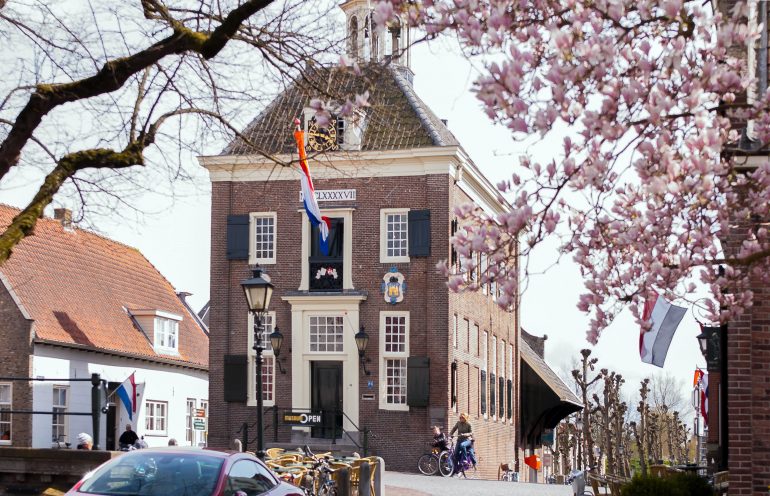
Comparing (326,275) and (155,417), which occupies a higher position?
(326,275)

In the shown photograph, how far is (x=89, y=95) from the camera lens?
1544cm

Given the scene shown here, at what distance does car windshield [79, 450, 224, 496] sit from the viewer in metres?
12.0

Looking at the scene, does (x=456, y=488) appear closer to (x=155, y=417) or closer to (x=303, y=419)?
(x=303, y=419)

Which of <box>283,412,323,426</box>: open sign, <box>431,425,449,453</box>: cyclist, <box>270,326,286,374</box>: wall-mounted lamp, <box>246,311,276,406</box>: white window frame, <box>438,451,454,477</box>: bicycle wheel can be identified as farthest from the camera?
<box>246,311,276,406</box>: white window frame

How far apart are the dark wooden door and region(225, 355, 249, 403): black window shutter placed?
2.21m

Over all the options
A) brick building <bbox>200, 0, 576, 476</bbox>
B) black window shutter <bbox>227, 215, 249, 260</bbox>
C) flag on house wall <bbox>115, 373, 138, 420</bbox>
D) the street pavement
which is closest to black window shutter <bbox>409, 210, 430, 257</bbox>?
brick building <bbox>200, 0, 576, 476</bbox>

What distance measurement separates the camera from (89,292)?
143ft

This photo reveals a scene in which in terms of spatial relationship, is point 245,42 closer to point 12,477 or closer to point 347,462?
point 12,477

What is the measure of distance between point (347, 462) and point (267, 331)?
62.6 ft

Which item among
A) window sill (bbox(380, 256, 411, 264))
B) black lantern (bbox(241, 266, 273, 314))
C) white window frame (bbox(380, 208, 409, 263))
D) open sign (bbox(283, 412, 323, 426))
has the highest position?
white window frame (bbox(380, 208, 409, 263))

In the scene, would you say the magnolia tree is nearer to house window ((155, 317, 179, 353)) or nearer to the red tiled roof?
the red tiled roof

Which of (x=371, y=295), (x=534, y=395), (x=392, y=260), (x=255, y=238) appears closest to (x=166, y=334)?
(x=255, y=238)

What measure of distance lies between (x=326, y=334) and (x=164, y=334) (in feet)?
32.1

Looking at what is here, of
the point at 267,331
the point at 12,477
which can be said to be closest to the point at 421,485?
the point at 267,331
